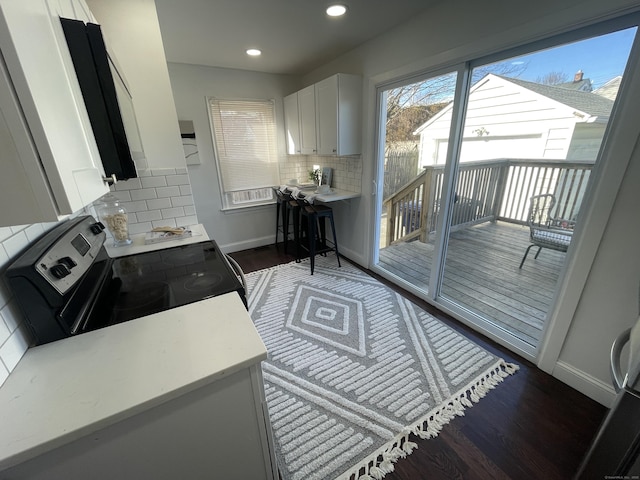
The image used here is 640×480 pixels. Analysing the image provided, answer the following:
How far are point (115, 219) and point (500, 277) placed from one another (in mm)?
3150

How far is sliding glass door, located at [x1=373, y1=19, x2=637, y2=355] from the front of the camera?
145cm

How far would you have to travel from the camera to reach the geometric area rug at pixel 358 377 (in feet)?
4.33

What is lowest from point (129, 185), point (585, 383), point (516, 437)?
point (516, 437)

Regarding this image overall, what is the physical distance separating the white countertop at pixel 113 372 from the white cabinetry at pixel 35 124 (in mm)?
450

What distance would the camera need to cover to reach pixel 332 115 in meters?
2.72

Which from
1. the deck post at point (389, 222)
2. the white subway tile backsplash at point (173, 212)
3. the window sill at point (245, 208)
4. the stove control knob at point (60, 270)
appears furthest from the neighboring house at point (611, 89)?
the window sill at point (245, 208)

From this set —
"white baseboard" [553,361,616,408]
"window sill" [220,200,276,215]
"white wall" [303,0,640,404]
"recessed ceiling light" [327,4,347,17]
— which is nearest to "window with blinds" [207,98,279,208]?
"window sill" [220,200,276,215]

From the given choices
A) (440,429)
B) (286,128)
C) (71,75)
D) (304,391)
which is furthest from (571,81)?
(286,128)

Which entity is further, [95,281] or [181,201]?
[181,201]

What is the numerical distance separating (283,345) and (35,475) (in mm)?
1505

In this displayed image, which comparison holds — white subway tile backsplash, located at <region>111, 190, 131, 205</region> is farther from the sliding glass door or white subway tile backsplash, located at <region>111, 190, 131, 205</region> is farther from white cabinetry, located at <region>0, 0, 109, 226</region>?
the sliding glass door

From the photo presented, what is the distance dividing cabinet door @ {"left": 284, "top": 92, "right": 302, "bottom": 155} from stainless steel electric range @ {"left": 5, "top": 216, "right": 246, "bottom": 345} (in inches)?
92.9

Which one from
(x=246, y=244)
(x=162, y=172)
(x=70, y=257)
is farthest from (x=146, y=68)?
(x=246, y=244)

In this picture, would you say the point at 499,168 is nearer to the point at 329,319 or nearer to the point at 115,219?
the point at 329,319
